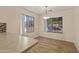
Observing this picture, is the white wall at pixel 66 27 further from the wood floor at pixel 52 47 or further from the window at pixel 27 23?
the window at pixel 27 23

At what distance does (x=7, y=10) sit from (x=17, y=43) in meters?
0.38

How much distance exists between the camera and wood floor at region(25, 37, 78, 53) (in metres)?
1.08

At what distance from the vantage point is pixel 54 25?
1155 millimetres

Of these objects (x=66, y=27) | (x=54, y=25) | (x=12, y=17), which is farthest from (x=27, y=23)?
(x=66, y=27)

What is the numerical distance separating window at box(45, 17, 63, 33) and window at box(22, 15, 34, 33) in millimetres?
183

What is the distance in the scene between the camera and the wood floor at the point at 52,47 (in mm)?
1076

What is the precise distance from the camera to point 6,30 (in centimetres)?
106

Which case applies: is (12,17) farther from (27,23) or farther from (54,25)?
(54,25)

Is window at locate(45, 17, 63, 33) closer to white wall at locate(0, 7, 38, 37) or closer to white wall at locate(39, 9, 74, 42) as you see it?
white wall at locate(39, 9, 74, 42)

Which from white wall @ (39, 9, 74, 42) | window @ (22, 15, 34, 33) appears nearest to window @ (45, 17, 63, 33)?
white wall @ (39, 9, 74, 42)

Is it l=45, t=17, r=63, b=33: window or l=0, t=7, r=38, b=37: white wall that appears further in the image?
l=45, t=17, r=63, b=33: window

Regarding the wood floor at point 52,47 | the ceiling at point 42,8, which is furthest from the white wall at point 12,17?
the wood floor at point 52,47
